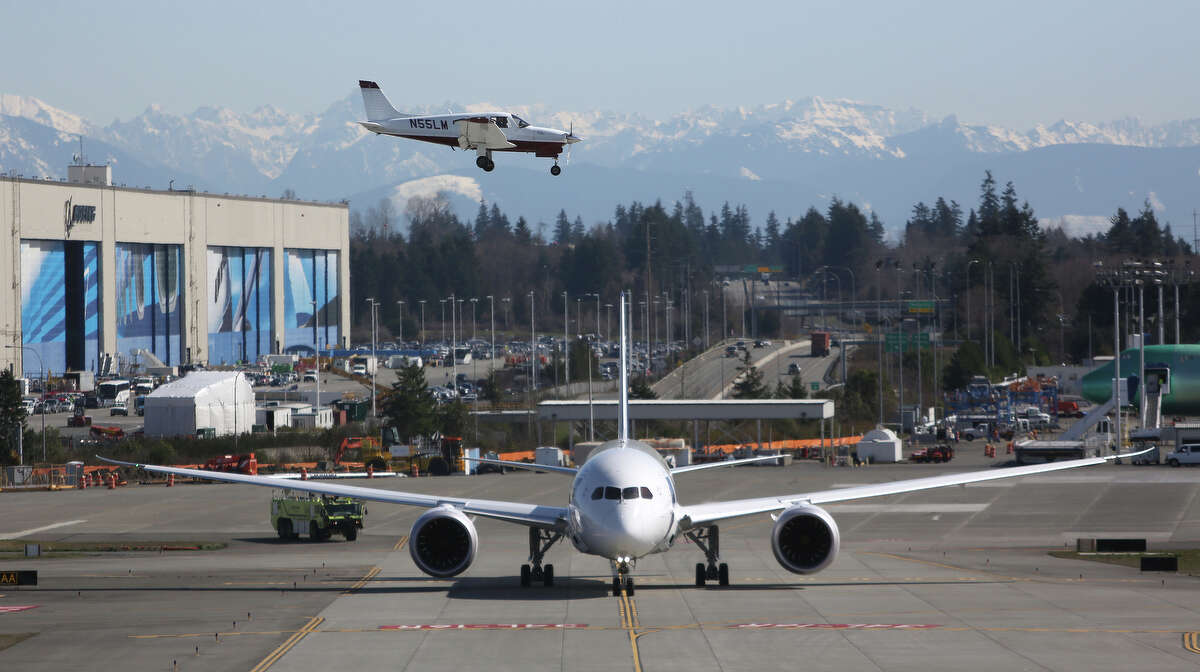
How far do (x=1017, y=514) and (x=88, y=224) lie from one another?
130 m

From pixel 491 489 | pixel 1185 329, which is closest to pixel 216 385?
pixel 491 489

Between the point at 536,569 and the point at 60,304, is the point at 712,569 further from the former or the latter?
the point at 60,304

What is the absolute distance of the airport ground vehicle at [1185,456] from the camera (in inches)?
3383

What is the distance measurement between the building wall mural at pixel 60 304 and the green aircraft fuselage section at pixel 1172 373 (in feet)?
379

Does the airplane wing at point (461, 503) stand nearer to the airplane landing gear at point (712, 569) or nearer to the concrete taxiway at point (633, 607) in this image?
the concrete taxiway at point (633, 607)

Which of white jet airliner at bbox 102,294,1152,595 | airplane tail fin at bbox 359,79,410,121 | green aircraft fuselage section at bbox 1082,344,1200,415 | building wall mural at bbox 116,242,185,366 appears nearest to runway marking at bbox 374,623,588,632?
white jet airliner at bbox 102,294,1152,595

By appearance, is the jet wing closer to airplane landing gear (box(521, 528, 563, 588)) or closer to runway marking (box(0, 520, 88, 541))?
airplane landing gear (box(521, 528, 563, 588))

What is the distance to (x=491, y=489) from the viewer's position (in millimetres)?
77625

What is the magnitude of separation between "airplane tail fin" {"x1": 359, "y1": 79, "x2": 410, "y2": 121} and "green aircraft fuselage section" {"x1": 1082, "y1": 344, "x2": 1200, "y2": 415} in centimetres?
7369

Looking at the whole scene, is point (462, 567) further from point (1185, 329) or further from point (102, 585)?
point (1185, 329)

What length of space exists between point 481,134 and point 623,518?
25.6m

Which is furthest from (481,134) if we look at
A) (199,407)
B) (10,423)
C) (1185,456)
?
(199,407)

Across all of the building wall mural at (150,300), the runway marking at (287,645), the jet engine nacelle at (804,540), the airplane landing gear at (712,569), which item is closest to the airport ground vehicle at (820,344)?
the building wall mural at (150,300)

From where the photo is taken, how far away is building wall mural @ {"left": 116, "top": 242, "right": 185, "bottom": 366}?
6555 inches
